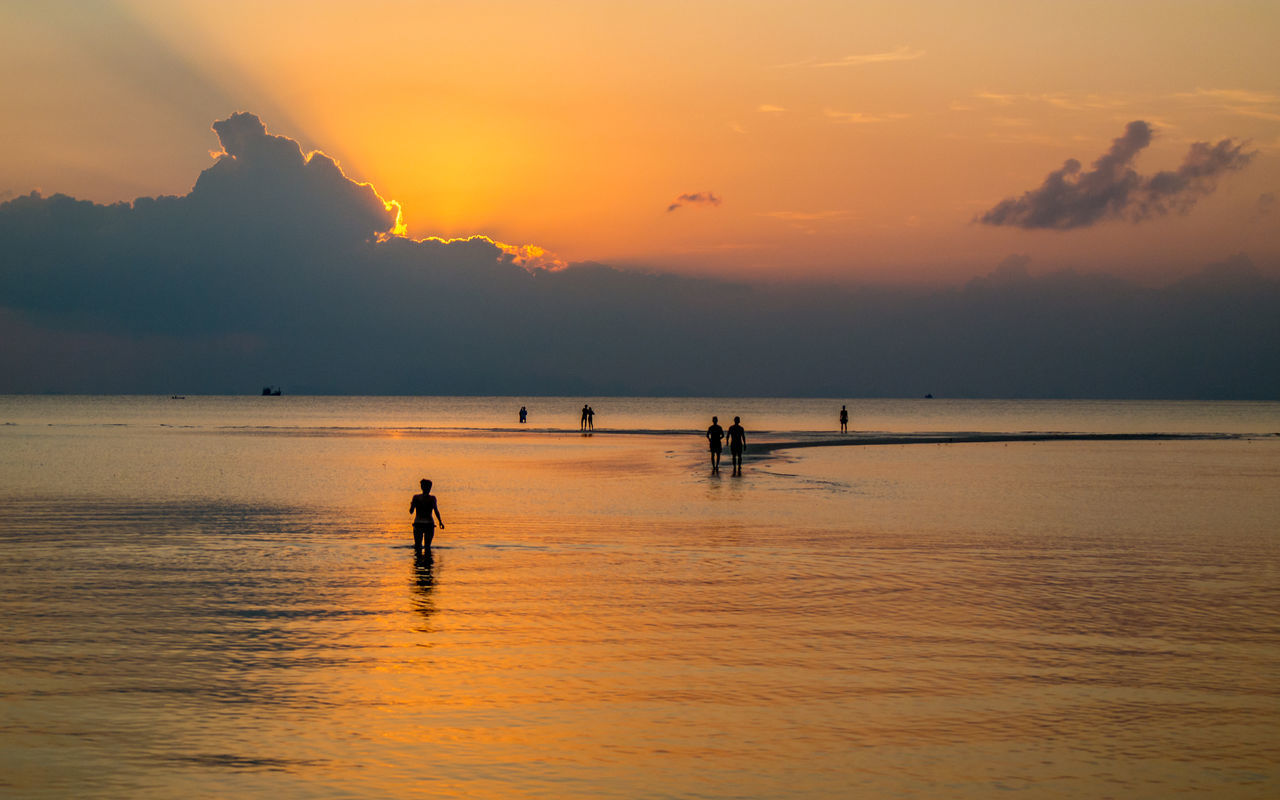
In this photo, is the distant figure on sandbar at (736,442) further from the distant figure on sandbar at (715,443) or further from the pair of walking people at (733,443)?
the distant figure on sandbar at (715,443)

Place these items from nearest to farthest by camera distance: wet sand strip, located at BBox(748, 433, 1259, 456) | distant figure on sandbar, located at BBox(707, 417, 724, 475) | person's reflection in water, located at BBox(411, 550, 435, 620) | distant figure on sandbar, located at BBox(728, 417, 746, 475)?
person's reflection in water, located at BBox(411, 550, 435, 620) → distant figure on sandbar, located at BBox(728, 417, 746, 475) → distant figure on sandbar, located at BBox(707, 417, 724, 475) → wet sand strip, located at BBox(748, 433, 1259, 456)

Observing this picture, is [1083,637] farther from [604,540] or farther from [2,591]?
[2,591]

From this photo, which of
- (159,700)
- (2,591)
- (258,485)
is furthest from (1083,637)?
(258,485)

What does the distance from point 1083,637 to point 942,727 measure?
16.3 ft

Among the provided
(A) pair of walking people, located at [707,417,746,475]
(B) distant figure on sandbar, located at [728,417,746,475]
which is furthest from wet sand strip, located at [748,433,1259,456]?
(B) distant figure on sandbar, located at [728,417,746,475]

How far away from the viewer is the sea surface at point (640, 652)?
9594mm

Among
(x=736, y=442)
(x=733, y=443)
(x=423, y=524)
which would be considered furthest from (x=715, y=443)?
(x=423, y=524)

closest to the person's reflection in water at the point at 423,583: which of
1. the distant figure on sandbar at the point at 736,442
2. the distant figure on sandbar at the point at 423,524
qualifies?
the distant figure on sandbar at the point at 423,524

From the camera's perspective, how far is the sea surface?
378 inches

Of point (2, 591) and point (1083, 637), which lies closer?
point (1083, 637)

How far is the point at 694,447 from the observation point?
231 ft

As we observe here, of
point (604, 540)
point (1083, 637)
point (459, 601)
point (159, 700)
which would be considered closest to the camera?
point (159, 700)

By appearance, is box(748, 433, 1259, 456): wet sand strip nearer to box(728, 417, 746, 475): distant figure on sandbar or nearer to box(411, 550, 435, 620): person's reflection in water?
box(728, 417, 746, 475): distant figure on sandbar

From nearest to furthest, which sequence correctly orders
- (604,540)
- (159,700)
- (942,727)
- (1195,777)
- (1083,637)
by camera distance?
(1195,777)
(942,727)
(159,700)
(1083,637)
(604,540)
